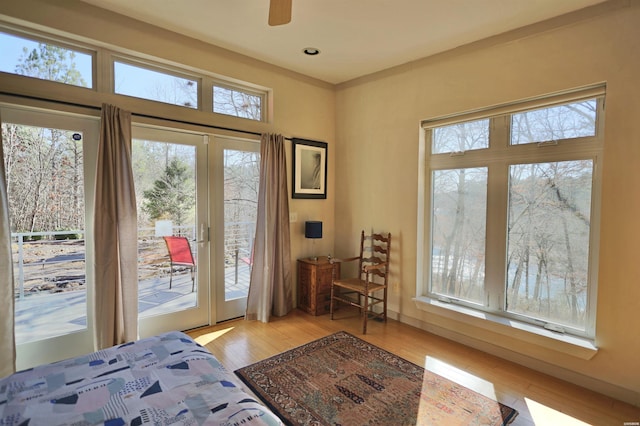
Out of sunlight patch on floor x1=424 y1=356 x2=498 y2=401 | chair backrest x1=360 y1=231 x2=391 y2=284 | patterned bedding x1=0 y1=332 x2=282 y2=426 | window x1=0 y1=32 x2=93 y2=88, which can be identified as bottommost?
sunlight patch on floor x1=424 y1=356 x2=498 y2=401

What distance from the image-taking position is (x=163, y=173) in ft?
10.3

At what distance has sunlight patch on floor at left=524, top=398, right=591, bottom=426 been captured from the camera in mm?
2082

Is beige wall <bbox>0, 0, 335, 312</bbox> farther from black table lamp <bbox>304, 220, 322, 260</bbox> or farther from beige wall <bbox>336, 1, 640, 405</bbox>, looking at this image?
beige wall <bbox>336, 1, 640, 405</bbox>

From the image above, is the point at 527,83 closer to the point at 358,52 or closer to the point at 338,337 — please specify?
the point at 358,52

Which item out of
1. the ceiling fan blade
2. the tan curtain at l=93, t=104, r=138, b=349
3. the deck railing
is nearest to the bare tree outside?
the ceiling fan blade

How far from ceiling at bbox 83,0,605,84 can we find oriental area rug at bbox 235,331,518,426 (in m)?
2.97

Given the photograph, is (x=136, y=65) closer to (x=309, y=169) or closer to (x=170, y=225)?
(x=170, y=225)

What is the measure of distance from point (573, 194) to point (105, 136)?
3.92 m

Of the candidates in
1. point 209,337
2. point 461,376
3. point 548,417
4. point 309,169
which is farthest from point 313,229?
point 548,417

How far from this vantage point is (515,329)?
2.82 meters

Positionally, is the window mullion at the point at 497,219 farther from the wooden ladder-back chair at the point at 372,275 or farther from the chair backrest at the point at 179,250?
the chair backrest at the point at 179,250

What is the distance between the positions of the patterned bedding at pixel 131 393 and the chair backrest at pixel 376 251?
8.23ft

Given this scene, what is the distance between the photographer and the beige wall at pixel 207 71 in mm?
2434

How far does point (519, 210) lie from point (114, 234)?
142 inches
